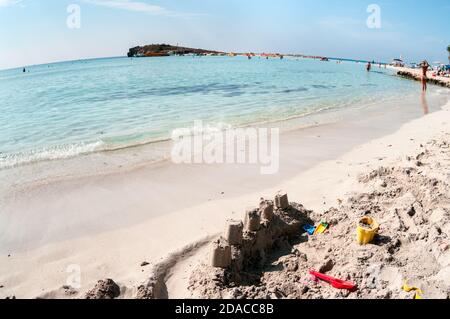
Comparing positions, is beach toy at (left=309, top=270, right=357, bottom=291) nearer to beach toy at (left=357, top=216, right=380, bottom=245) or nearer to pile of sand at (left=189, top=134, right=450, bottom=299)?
pile of sand at (left=189, top=134, right=450, bottom=299)

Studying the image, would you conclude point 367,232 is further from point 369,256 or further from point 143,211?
point 143,211

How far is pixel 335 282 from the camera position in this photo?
13.5ft

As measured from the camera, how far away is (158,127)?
14.4 meters

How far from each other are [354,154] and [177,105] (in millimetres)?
12048

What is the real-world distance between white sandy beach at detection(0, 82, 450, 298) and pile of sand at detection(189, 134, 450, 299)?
2.27 ft

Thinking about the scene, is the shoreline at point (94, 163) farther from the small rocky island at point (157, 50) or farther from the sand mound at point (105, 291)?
the small rocky island at point (157, 50)

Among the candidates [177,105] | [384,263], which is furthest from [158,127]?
[384,263]

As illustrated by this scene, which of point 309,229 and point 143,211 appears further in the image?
point 143,211

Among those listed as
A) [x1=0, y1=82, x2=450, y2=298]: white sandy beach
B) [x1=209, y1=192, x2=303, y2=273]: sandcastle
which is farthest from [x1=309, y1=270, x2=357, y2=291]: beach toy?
[x1=0, y1=82, x2=450, y2=298]: white sandy beach

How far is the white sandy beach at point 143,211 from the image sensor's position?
4.94m

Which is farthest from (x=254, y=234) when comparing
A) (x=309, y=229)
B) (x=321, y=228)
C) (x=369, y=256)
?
(x=369, y=256)

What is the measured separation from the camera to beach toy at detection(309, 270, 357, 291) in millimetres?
4027

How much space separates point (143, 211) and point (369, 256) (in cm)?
423
